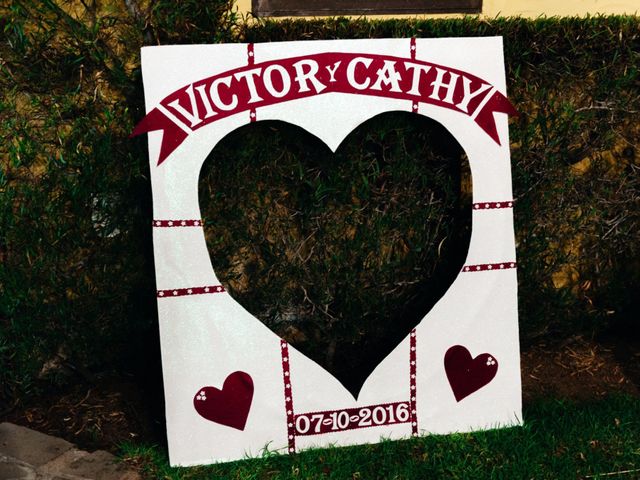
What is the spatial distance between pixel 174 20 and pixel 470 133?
149cm

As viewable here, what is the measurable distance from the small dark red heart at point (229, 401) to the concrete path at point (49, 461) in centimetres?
42

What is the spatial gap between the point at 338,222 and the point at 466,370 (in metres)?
0.97

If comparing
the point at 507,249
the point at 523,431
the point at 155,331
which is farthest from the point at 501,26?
the point at 155,331

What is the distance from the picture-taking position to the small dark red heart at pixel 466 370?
3.57 meters

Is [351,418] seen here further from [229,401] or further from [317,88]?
[317,88]

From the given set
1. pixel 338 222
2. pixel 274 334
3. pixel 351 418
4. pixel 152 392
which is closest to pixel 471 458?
pixel 351 418

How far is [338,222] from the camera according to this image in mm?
3805

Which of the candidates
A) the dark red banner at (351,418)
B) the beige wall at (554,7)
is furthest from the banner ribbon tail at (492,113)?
the dark red banner at (351,418)

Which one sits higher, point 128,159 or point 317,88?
point 317,88

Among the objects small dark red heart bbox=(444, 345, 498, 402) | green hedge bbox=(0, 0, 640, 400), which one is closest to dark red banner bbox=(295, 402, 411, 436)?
small dark red heart bbox=(444, 345, 498, 402)

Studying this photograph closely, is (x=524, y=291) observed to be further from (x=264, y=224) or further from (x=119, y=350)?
(x=119, y=350)

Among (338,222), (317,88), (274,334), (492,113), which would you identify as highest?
(317,88)

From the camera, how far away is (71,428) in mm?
3746

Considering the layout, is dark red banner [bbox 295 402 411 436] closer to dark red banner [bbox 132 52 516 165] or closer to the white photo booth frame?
the white photo booth frame
